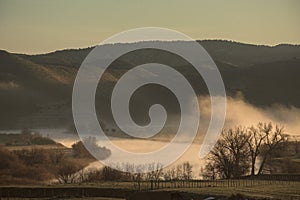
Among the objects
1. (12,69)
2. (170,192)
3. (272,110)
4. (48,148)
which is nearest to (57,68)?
(12,69)

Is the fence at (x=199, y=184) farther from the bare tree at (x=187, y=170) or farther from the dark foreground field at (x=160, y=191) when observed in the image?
the bare tree at (x=187, y=170)

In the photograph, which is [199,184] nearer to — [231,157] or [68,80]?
[231,157]

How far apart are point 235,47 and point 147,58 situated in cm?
1819

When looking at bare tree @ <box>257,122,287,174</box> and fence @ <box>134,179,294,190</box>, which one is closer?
fence @ <box>134,179,294,190</box>

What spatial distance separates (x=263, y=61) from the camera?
16800 centimetres

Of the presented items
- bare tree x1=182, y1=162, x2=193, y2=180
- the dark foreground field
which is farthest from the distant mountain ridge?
the dark foreground field

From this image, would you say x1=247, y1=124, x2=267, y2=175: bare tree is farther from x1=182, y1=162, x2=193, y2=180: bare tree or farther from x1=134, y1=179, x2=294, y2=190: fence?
x1=134, y1=179, x2=294, y2=190: fence

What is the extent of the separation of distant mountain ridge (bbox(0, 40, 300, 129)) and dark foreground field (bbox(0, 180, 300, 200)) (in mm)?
42876

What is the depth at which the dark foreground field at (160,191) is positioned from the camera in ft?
199

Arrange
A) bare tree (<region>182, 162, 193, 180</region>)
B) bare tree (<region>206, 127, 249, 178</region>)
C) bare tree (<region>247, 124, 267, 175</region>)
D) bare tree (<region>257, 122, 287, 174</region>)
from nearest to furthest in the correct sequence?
1. bare tree (<region>206, 127, 249, 178</region>)
2. bare tree (<region>182, 162, 193, 180</region>)
3. bare tree (<region>247, 124, 267, 175</region>)
4. bare tree (<region>257, 122, 287, 174</region>)

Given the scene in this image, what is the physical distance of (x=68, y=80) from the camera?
139000mm

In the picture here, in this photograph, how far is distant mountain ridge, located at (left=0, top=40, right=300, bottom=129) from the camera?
120 metres

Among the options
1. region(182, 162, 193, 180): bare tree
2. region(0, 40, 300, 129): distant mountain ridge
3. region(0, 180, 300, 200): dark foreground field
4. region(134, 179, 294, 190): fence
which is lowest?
region(0, 180, 300, 200): dark foreground field

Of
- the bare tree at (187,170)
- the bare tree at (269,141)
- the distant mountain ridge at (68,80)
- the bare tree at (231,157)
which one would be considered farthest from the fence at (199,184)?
the distant mountain ridge at (68,80)
